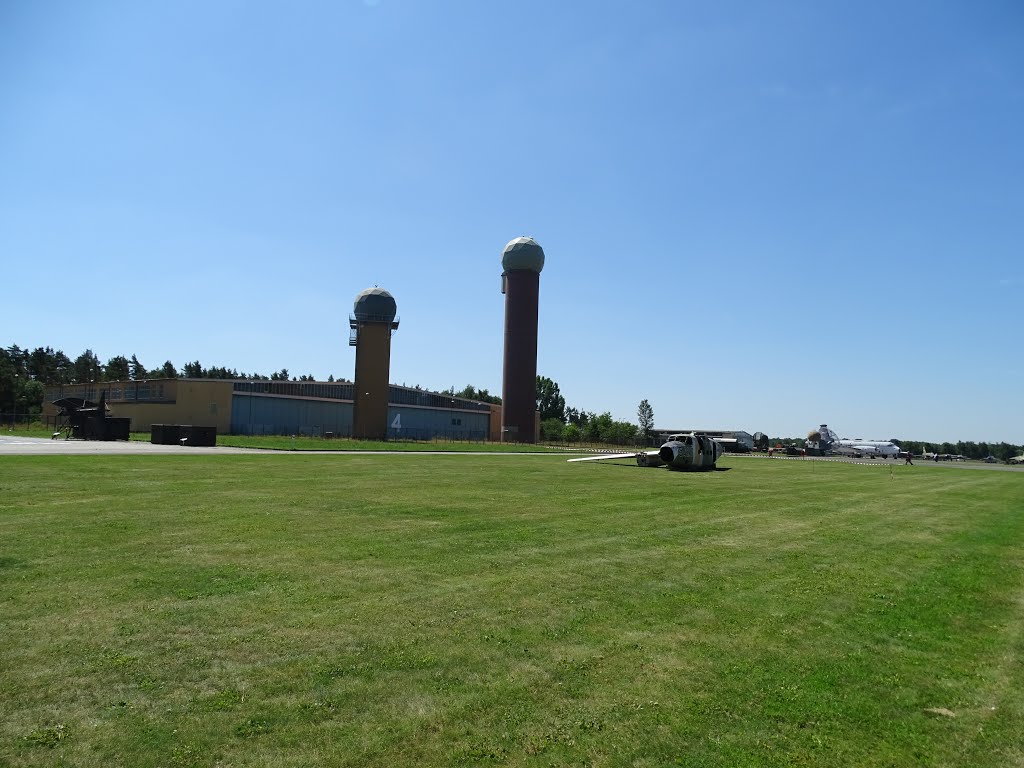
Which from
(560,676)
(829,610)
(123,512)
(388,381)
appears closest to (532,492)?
(123,512)

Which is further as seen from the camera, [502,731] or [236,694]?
[236,694]

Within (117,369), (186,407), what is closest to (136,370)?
(117,369)

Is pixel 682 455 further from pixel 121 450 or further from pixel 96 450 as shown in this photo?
pixel 96 450

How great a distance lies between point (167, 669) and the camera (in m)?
5.93

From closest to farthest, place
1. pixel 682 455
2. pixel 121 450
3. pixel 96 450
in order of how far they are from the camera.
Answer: pixel 682 455
pixel 96 450
pixel 121 450

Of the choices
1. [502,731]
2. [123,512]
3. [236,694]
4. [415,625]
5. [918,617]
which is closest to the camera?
[502,731]

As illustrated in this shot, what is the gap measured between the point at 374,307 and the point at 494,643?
2983 inches

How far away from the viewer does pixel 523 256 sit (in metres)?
89.6

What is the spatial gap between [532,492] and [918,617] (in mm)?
13626

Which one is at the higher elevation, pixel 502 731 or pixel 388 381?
pixel 388 381

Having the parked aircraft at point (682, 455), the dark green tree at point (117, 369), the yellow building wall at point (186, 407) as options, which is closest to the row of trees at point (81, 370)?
the dark green tree at point (117, 369)

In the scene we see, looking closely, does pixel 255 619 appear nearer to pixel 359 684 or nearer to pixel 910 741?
pixel 359 684

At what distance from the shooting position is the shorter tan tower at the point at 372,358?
77.6m

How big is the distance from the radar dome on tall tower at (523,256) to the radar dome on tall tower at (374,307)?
18.5 m
